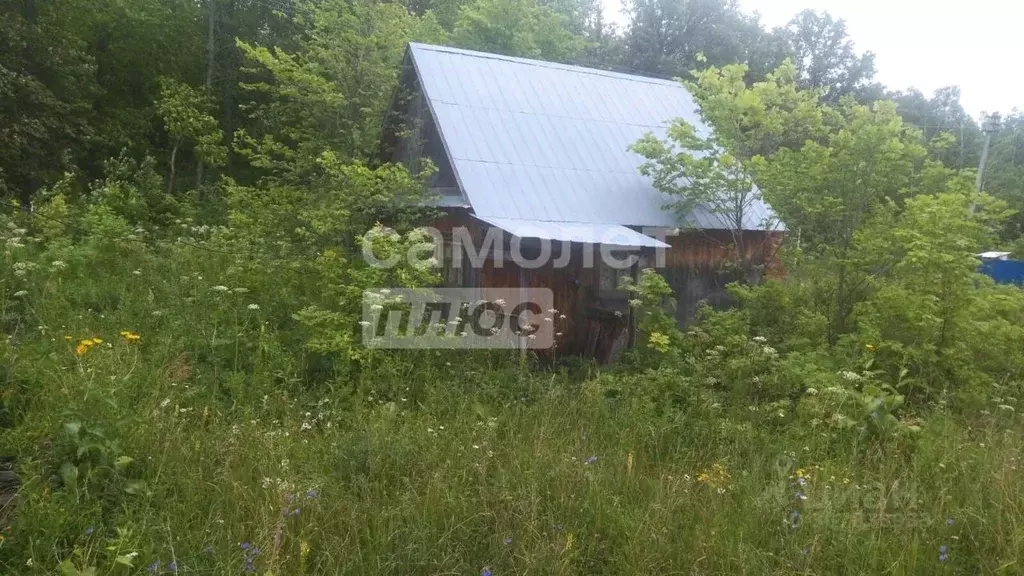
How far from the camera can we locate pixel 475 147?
8.34 m

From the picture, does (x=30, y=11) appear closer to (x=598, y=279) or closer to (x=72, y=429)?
(x=598, y=279)

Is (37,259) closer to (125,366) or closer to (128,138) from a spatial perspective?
(125,366)

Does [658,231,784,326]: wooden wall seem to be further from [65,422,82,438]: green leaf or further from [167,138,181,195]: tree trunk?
[167,138,181,195]: tree trunk

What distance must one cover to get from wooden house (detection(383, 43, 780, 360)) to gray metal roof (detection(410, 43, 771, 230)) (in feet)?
0.06

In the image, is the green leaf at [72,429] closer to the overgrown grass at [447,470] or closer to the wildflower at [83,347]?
the overgrown grass at [447,470]

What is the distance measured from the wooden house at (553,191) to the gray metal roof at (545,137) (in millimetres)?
19

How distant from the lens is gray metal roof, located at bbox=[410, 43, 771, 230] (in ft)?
26.4

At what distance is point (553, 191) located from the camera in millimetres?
8266

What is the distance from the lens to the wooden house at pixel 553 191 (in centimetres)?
798

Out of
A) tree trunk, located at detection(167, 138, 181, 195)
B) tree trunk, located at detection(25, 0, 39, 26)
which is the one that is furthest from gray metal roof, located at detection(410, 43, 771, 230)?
tree trunk, located at detection(25, 0, 39, 26)

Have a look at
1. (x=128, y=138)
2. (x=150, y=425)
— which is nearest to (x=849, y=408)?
(x=150, y=425)

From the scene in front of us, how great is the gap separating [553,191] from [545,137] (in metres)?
1.18

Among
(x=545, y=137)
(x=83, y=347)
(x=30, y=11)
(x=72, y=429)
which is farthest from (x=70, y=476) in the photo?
(x=30, y=11)

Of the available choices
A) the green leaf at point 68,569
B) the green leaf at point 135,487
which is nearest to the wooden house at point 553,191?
the green leaf at point 135,487
